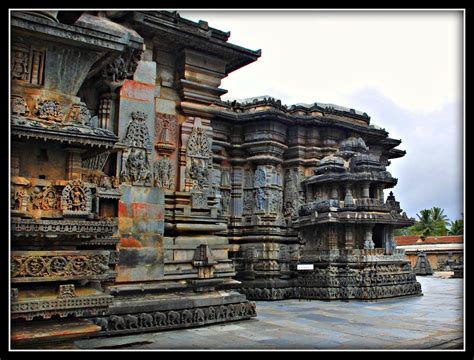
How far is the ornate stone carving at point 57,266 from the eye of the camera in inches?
235

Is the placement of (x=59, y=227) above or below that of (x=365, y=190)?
below

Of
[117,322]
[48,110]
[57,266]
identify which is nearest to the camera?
[57,266]

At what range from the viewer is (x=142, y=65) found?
9992 mm

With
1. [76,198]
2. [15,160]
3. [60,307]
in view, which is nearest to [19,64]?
[15,160]

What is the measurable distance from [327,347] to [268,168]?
29.7 feet

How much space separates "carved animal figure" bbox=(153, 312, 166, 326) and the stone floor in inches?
6.7

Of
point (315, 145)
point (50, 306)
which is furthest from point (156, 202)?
point (315, 145)

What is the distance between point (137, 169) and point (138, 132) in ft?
2.38

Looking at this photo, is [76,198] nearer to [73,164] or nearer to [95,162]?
[73,164]

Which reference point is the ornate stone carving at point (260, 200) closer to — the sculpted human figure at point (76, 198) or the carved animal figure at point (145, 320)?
the carved animal figure at point (145, 320)

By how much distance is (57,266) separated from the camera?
245 inches

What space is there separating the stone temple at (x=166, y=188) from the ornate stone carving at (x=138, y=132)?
0.02 meters

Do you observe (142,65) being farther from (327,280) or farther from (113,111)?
(327,280)

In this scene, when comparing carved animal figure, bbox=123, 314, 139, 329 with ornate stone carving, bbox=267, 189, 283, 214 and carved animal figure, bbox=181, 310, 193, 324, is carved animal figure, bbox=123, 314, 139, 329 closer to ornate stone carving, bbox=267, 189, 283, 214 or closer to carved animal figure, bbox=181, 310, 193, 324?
carved animal figure, bbox=181, 310, 193, 324
